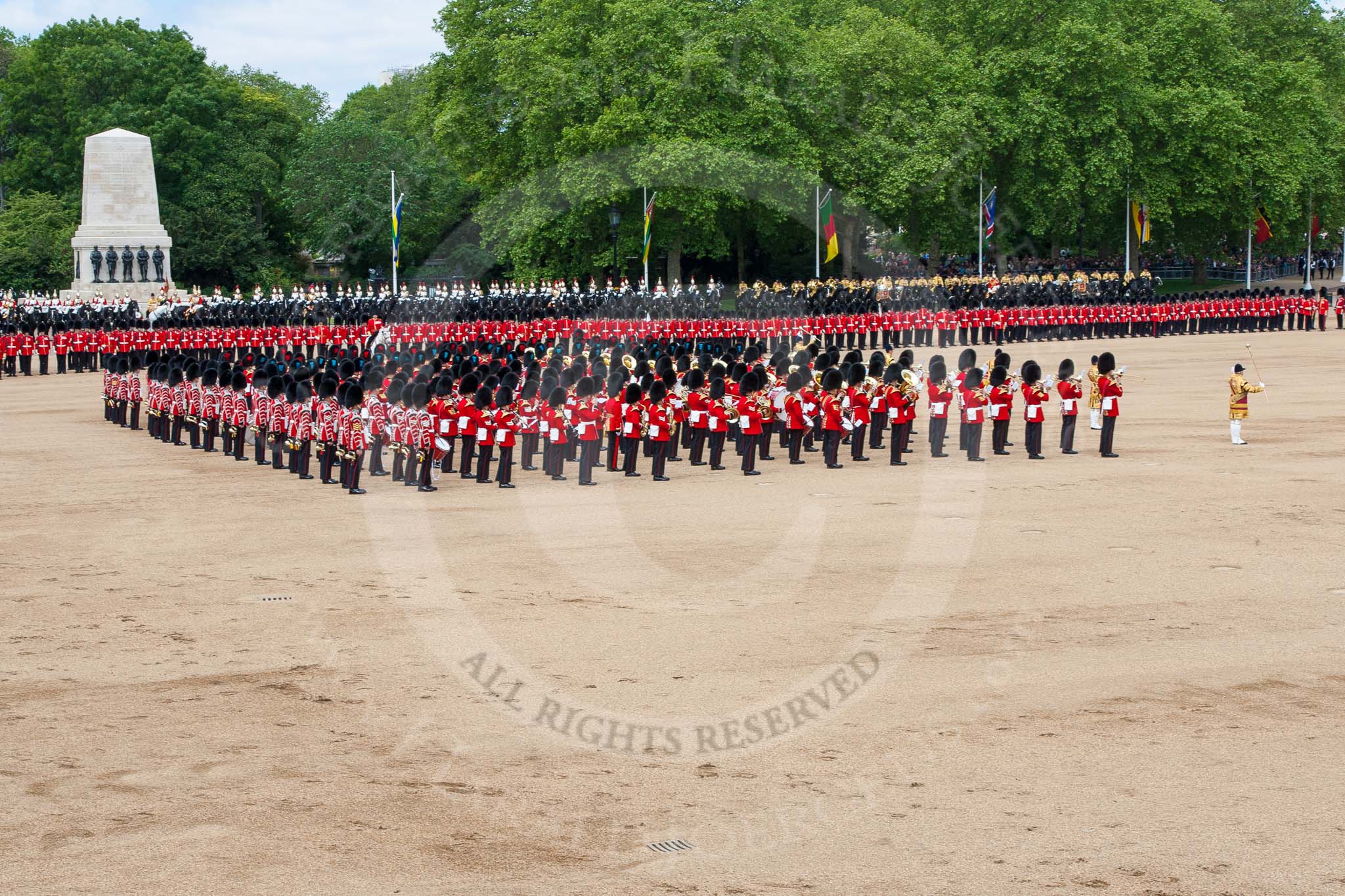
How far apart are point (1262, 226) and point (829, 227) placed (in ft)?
60.6

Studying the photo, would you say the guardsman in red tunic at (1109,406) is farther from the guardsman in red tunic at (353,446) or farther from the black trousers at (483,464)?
the guardsman in red tunic at (353,446)

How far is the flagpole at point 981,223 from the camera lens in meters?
54.3

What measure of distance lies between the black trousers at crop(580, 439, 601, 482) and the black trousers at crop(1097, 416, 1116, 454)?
6.76m

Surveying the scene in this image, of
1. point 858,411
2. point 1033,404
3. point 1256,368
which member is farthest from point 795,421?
point 1256,368

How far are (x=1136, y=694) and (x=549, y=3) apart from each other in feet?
152

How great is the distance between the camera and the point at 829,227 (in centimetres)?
4884

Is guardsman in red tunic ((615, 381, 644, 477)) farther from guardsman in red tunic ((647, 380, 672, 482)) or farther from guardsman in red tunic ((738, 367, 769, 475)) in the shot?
guardsman in red tunic ((738, 367, 769, 475))

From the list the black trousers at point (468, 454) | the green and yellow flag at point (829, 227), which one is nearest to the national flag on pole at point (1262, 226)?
the green and yellow flag at point (829, 227)

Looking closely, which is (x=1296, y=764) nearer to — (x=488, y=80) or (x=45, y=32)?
(x=488, y=80)

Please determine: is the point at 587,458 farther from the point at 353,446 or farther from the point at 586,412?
the point at 353,446

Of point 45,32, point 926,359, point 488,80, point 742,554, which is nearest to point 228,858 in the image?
point 742,554

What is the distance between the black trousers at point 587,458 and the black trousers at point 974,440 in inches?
203

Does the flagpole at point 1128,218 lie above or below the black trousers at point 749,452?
above

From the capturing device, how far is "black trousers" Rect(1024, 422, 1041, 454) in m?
21.5
